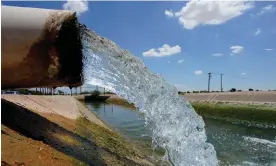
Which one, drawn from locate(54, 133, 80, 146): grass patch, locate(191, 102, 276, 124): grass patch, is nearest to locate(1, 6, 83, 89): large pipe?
locate(54, 133, 80, 146): grass patch

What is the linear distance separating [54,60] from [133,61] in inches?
157

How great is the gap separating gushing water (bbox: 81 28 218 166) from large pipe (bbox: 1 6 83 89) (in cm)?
241

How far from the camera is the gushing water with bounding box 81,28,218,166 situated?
1053 centimetres

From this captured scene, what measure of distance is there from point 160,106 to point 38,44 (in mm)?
5504

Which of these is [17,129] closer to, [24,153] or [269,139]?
[24,153]

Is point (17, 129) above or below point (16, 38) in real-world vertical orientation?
below

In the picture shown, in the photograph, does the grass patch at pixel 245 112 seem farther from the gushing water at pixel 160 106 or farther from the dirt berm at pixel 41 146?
the dirt berm at pixel 41 146

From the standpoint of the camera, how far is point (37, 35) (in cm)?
689

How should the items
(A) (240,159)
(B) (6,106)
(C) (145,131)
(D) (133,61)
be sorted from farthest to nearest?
(C) (145,131), (A) (240,159), (D) (133,61), (B) (6,106)

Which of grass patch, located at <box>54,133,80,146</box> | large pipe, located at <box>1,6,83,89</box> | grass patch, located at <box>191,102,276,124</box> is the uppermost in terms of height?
large pipe, located at <box>1,6,83,89</box>

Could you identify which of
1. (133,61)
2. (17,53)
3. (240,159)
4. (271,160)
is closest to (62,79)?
(17,53)

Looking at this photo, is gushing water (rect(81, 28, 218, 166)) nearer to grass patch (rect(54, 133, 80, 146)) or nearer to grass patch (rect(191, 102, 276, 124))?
grass patch (rect(54, 133, 80, 146))

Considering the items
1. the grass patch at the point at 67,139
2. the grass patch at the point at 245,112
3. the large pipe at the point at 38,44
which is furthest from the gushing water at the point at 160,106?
the grass patch at the point at 245,112

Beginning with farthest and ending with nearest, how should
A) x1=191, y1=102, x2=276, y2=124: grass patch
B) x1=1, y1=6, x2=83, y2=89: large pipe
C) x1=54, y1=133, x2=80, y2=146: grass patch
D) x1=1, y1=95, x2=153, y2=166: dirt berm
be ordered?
x1=191, y1=102, x2=276, y2=124: grass patch, x1=54, y1=133, x2=80, y2=146: grass patch, x1=1, y1=6, x2=83, y2=89: large pipe, x1=1, y1=95, x2=153, y2=166: dirt berm
